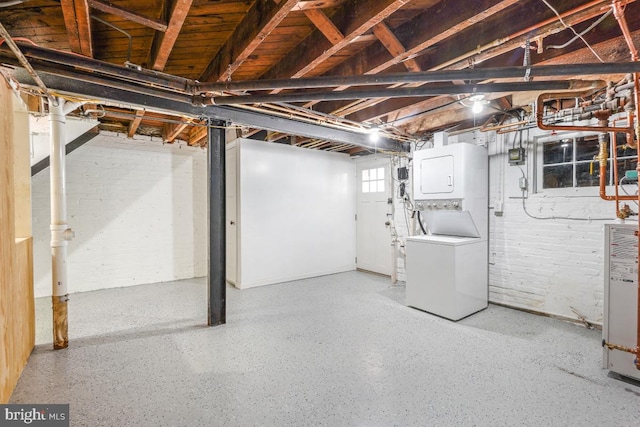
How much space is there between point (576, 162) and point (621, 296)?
155cm

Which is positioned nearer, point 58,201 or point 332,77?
point 332,77

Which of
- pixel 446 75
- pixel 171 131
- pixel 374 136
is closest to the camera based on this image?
pixel 446 75

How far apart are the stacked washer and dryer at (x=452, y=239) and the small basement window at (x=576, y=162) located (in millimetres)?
631

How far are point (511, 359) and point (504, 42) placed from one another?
235 cm

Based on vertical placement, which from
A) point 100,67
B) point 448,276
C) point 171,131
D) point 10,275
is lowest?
point 448,276

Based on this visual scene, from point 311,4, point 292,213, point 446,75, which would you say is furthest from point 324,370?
point 292,213

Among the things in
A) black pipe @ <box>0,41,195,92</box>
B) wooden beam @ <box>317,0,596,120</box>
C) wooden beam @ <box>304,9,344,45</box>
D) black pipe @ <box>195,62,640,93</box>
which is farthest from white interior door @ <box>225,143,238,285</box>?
wooden beam @ <box>304,9,344,45</box>

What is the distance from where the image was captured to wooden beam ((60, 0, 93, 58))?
4.99ft

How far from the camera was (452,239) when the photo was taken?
3.51m

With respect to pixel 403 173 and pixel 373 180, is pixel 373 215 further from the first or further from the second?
pixel 403 173

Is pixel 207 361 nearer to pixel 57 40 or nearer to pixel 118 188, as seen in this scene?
pixel 57 40

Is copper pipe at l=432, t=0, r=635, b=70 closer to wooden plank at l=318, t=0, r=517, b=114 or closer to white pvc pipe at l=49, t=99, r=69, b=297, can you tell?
wooden plank at l=318, t=0, r=517, b=114

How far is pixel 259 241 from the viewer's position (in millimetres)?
4562

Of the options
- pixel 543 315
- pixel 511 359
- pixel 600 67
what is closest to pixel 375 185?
pixel 543 315
